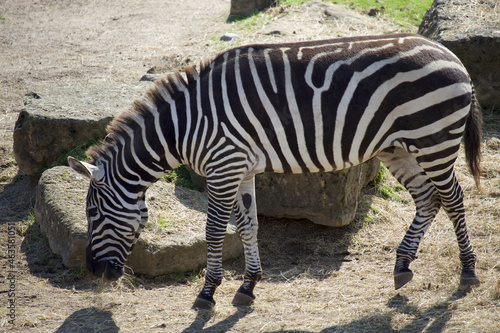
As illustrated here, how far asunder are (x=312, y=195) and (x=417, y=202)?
1.55 meters

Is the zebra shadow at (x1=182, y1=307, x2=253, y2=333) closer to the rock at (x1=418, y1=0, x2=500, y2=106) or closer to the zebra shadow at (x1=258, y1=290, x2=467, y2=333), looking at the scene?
the zebra shadow at (x1=258, y1=290, x2=467, y2=333)

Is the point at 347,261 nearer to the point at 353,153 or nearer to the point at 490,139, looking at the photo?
the point at 353,153

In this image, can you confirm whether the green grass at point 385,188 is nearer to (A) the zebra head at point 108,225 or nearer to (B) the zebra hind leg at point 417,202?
(B) the zebra hind leg at point 417,202

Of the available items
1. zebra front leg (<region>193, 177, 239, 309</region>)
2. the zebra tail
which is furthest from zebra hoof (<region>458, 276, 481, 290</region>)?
zebra front leg (<region>193, 177, 239, 309</region>)

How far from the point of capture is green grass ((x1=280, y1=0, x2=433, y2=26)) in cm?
1227

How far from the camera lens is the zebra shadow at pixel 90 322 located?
15.3ft

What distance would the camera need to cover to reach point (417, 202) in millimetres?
5277

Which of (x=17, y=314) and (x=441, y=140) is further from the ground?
(x=441, y=140)

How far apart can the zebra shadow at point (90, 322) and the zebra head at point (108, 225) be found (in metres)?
0.37

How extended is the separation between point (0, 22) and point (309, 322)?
46.7ft

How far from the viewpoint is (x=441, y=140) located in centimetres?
463

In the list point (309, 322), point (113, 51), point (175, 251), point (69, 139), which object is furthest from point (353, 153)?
point (113, 51)

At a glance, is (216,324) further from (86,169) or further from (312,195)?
(312,195)

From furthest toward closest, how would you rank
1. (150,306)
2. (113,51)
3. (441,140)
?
(113,51) → (150,306) → (441,140)
